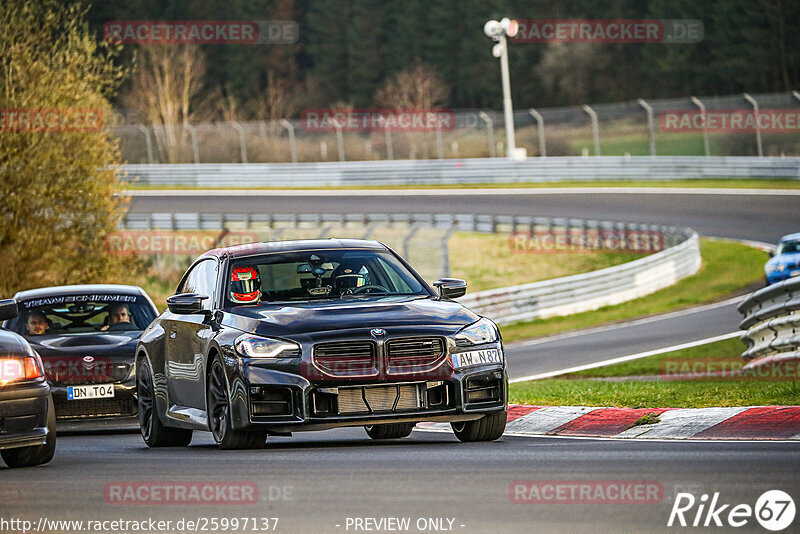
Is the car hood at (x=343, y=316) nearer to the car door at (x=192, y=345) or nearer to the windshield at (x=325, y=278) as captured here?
the windshield at (x=325, y=278)

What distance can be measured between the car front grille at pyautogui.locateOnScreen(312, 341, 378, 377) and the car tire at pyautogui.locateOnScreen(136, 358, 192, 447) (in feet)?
7.89

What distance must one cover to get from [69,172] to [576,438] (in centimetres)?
2229

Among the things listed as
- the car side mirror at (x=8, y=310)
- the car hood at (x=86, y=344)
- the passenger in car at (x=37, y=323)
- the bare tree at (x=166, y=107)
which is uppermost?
the bare tree at (x=166, y=107)

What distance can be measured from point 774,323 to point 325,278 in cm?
738

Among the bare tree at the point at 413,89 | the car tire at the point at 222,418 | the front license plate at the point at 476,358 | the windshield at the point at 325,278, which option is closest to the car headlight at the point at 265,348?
the car tire at the point at 222,418

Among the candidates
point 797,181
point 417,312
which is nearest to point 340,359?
point 417,312

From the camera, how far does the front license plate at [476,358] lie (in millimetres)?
9898

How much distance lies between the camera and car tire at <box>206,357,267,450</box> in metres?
10.1

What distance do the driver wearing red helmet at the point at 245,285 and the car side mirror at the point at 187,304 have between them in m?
0.25

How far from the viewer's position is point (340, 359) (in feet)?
31.9

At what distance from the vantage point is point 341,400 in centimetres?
970

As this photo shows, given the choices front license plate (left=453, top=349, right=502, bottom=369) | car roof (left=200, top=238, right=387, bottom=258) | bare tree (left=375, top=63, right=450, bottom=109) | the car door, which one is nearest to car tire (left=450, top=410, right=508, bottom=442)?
front license plate (left=453, top=349, right=502, bottom=369)

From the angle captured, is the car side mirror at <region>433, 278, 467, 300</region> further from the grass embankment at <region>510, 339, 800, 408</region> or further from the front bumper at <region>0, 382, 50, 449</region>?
the front bumper at <region>0, 382, 50, 449</region>

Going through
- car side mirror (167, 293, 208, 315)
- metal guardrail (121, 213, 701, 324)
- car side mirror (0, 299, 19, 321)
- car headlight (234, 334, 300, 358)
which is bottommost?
metal guardrail (121, 213, 701, 324)
